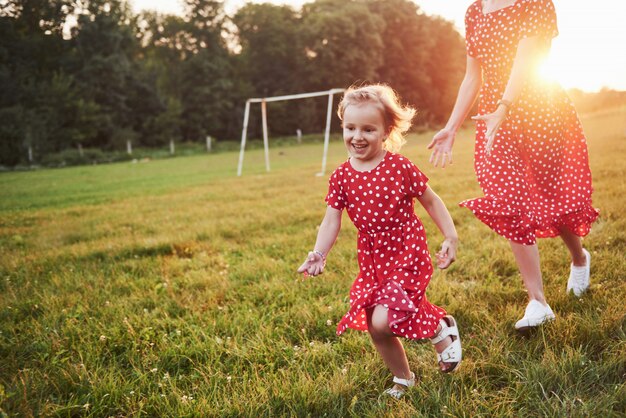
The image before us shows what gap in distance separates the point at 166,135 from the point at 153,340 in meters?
44.7

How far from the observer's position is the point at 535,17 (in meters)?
2.79

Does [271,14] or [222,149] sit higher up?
[271,14]

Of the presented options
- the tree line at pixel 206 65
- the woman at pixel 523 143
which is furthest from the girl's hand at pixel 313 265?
the tree line at pixel 206 65

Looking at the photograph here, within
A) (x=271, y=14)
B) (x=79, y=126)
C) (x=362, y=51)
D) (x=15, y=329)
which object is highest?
(x=271, y=14)

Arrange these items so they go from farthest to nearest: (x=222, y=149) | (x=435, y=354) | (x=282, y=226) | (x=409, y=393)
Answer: (x=222, y=149) → (x=282, y=226) → (x=435, y=354) → (x=409, y=393)

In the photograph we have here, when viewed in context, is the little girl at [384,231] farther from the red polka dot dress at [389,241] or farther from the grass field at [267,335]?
the grass field at [267,335]

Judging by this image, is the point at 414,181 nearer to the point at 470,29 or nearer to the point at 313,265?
the point at 313,265

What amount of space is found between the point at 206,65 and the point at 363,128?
5079cm

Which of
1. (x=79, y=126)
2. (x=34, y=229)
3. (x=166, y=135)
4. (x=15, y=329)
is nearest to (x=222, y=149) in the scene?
(x=166, y=135)

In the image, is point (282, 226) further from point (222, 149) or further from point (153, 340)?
point (222, 149)

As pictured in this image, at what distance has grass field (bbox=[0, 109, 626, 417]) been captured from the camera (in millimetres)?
2355

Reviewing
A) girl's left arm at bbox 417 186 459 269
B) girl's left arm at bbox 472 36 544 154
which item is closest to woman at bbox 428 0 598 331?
girl's left arm at bbox 472 36 544 154

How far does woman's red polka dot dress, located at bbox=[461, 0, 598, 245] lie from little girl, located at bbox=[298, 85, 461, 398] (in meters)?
0.70

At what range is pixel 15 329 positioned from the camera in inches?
139
